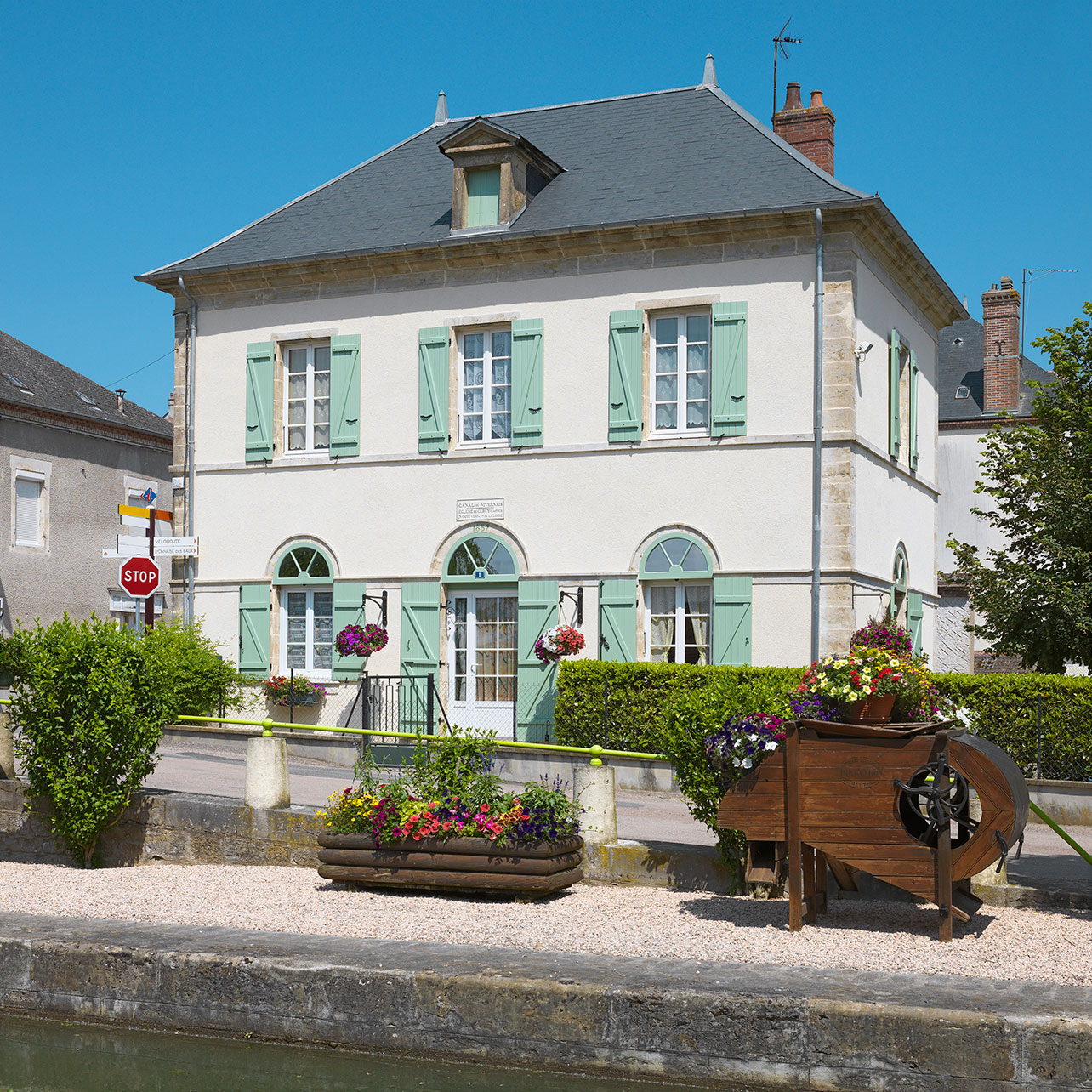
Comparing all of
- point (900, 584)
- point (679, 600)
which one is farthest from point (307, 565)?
point (900, 584)

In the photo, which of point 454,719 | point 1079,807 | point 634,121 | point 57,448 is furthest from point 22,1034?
point 57,448

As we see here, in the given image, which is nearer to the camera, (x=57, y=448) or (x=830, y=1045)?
(x=830, y=1045)

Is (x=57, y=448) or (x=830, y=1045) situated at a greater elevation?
(x=57, y=448)

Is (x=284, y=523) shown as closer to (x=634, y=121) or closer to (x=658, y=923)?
(x=634, y=121)

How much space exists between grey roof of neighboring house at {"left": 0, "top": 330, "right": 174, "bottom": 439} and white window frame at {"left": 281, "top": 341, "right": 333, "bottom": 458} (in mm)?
10962

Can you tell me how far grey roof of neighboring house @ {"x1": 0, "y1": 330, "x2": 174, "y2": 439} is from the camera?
2855 cm

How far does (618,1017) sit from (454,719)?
12.0 metres

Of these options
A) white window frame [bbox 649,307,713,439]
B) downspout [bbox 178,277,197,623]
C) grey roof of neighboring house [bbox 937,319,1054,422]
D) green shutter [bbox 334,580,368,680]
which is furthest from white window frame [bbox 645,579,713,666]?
grey roof of neighboring house [bbox 937,319,1054,422]

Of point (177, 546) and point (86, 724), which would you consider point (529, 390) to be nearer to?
point (177, 546)

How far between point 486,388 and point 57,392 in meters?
15.4

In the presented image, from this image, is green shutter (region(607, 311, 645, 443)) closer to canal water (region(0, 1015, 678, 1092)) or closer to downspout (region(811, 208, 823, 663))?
downspout (region(811, 208, 823, 663))

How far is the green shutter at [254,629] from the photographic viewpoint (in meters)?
18.8

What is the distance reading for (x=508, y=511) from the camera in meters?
17.7

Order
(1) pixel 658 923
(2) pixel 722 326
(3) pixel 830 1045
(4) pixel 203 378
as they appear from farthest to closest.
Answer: (4) pixel 203 378 < (2) pixel 722 326 < (1) pixel 658 923 < (3) pixel 830 1045
